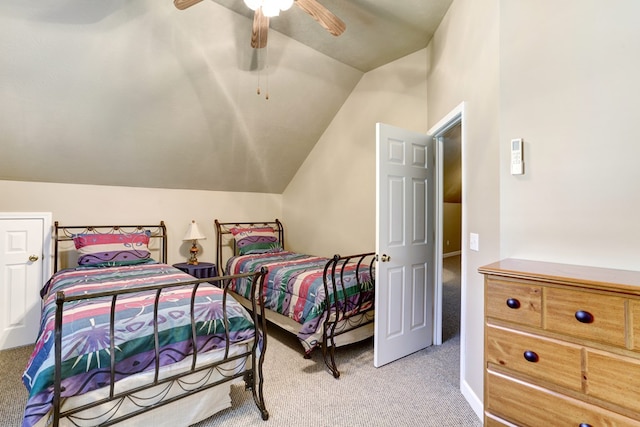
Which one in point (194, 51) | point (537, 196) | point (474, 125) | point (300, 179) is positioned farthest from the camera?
point (300, 179)

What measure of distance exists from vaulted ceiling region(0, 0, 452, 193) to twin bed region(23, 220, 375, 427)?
1.17 meters

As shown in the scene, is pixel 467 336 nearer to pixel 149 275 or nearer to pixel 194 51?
pixel 149 275

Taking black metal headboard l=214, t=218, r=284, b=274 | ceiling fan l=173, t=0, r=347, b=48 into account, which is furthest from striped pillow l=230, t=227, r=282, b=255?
ceiling fan l=173, t=0, r=347, b=48

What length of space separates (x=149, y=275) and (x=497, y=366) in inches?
108

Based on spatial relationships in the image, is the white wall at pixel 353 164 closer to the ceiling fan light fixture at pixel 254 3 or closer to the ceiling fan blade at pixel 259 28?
the ceiling fan blade at pixel 259 28

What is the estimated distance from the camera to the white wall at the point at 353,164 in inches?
144

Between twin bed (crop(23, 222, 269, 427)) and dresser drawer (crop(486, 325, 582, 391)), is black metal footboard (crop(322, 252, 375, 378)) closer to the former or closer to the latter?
twin bed (crop(23, 222, 269, 427))

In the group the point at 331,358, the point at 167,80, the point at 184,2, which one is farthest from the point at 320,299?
the point at 167,80

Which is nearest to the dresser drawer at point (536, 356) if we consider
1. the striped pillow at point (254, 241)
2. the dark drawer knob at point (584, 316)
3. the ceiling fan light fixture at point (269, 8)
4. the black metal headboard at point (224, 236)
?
the dark drawer knob at point (584, 316)

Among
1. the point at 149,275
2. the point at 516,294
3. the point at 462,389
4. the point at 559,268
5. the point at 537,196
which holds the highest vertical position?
the point at 537,196

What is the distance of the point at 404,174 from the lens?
2838 mm

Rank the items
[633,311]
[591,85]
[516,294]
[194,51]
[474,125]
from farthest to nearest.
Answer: [194,51] < [474,125] < [591,85] < [516,294] < [633,311]

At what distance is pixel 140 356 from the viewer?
1.67 metres

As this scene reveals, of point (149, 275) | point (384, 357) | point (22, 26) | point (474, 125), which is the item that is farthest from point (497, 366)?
point (22, 26)
